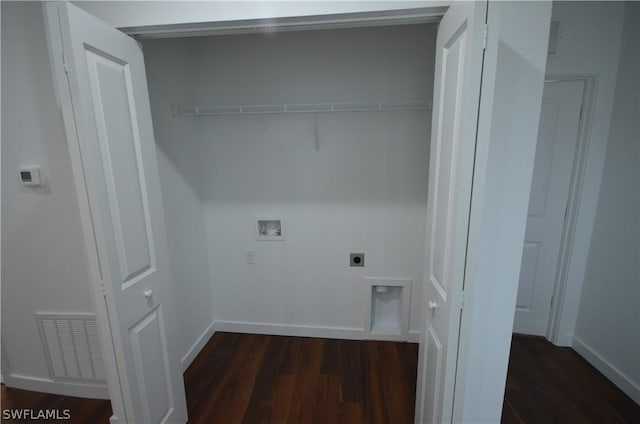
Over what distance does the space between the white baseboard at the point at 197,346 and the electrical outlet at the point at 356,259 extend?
137cm

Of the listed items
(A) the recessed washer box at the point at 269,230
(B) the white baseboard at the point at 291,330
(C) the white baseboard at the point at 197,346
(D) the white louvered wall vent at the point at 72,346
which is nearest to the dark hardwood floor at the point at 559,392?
(B) the white baseboard at the point at 291,330

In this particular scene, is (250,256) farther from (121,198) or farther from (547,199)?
(547,199)

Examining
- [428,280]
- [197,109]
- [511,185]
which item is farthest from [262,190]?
[511,185]

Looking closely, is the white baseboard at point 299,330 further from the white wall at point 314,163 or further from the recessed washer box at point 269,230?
the recessed washer box at point 269,230

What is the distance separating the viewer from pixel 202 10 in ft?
3.73

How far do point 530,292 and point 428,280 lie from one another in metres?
1.64

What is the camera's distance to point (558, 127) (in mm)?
1978

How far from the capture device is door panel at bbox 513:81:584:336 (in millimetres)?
1948

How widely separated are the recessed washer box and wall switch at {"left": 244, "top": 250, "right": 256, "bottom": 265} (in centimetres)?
14

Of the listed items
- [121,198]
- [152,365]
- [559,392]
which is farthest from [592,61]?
[152,365]

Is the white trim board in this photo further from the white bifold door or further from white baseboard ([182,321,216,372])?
white baseboard ([182,321,216,372])

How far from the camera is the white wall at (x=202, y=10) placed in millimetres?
1078

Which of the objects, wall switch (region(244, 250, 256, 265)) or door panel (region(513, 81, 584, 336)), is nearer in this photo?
door panel (region(513, 81, 584, 336))

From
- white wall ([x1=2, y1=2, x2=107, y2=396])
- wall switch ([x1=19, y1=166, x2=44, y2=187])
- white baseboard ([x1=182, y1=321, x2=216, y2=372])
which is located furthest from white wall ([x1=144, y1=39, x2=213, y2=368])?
wall switch ([x1=19, y1=166, x2=44, y2=187])
